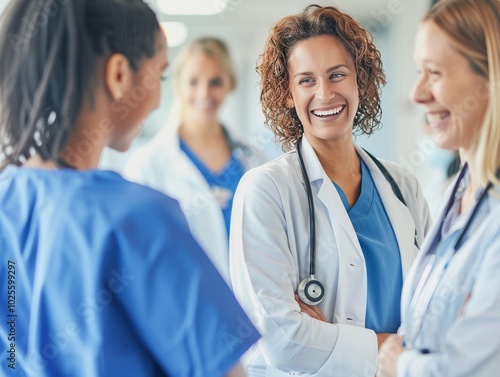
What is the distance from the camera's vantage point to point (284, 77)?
4.64 ft

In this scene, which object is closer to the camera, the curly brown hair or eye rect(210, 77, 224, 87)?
the curly brown hair

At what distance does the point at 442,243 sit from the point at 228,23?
4464 mm

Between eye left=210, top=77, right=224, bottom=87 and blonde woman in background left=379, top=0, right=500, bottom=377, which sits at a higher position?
eye left=210, top=77, right=224, bottom=87

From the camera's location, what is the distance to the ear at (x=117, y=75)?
927 millimetres

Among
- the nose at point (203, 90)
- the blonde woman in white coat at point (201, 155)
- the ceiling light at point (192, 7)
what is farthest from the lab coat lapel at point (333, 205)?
the ceiling light at point (192, 7)

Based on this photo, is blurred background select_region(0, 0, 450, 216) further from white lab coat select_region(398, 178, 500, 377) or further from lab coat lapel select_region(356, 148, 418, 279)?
white lab coat select_region(398, 178, 500, 377)

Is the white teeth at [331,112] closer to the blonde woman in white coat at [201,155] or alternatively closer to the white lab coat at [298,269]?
the white lab coat at [298,269]

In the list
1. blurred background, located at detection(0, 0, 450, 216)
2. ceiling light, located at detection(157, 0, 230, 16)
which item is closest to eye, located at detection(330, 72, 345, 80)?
blurred background, located at detection(0, 0, 450, 216)

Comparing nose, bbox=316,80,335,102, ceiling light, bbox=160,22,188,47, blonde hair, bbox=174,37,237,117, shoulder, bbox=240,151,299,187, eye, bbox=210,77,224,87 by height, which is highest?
ceiling light, bbox=160,22,188,47

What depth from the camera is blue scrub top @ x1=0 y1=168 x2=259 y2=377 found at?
2.87ft

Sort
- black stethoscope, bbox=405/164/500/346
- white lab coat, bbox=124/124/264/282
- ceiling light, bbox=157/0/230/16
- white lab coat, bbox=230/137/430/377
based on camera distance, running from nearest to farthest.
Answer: black stethoscope, bbox=405/164/500/346 → white lab coat, bbox=230/137/430/377 → white lab coat, bbox=124/124/264/282 → ceiling light, bbox=157/0/230/16

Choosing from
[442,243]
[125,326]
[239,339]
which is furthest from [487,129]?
[125,326]

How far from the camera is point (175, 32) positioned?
5.28 meters

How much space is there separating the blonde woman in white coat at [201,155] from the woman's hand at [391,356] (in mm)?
1431
